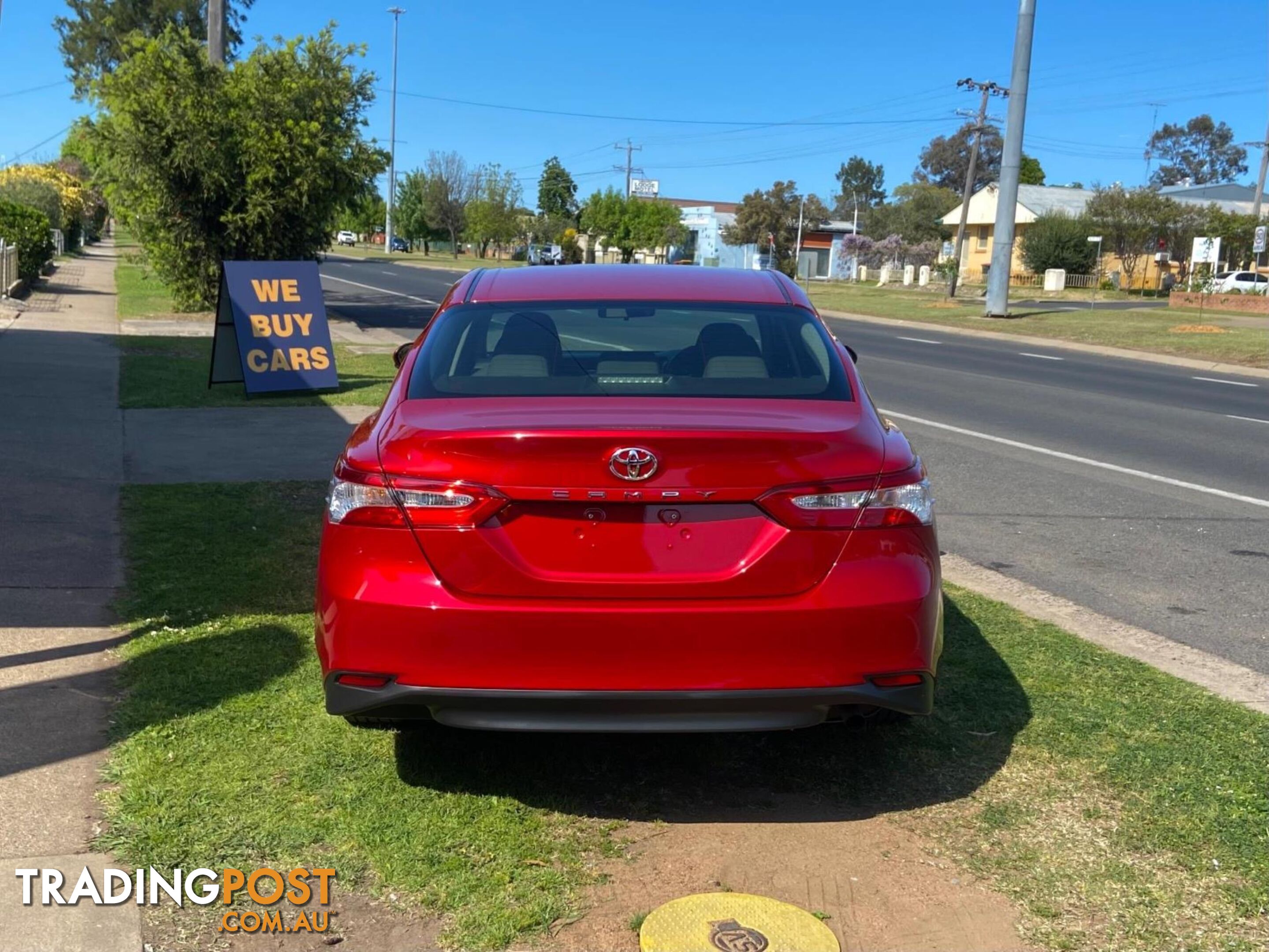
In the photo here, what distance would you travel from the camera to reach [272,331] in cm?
1259

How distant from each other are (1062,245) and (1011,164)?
31654 millimetres

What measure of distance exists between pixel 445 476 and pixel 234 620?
7.57ft

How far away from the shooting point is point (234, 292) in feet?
40.8

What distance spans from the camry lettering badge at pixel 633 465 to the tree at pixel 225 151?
19.5m

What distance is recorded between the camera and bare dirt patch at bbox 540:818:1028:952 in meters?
3.21

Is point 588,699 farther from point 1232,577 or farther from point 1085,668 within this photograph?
point 1232,577

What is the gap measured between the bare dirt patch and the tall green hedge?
2508 cm

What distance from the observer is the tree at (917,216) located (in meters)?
92.0

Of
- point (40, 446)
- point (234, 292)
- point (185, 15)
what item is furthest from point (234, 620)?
point (185, 15)

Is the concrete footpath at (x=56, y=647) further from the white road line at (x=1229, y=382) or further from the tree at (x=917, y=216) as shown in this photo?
the tree at (x=917, y=216)

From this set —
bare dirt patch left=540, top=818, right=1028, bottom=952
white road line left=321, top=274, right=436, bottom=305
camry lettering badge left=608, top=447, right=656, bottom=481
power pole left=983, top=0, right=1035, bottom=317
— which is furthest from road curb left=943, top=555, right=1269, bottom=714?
power pole left=983, top=0, right=1035, bottom=317

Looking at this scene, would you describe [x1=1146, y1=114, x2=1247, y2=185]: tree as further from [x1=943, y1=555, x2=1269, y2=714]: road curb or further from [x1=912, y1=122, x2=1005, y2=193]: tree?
[x1=943, y1=555, x2=1269, y2=714]: road curb

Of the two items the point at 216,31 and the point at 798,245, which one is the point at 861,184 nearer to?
the point at 798,245

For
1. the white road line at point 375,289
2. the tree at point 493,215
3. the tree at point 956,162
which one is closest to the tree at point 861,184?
the tree at point 956,162
